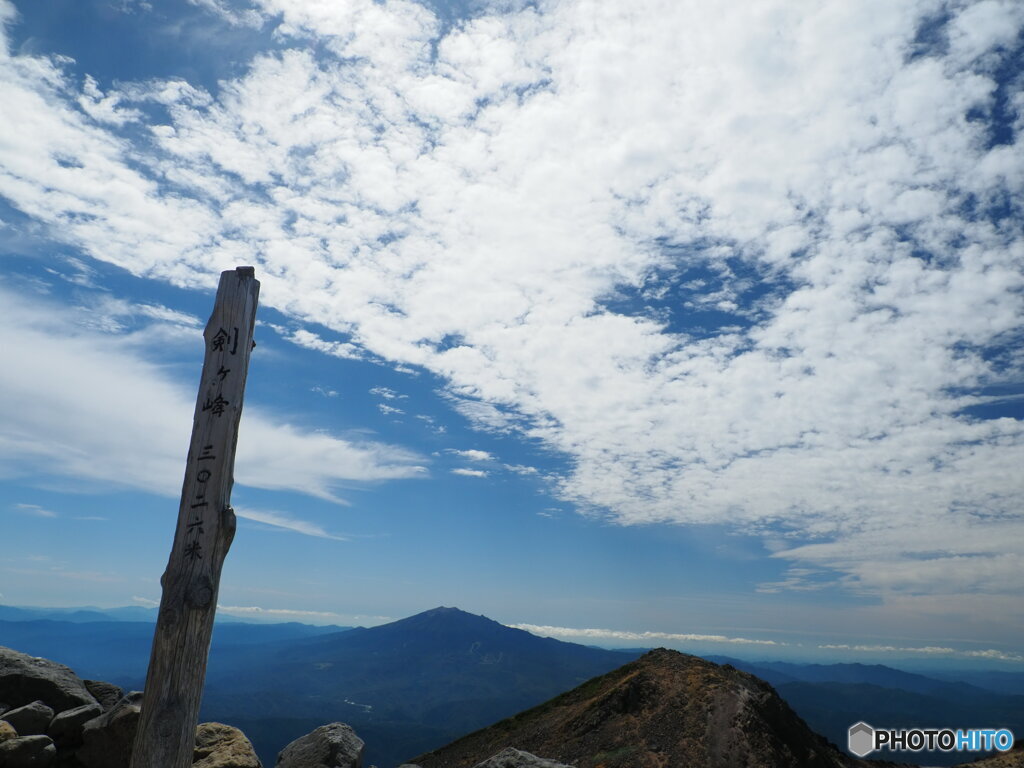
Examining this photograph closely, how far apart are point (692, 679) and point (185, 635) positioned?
103 feet

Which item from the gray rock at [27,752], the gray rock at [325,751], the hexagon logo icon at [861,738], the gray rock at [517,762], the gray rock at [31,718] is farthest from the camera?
the hexagon logo icon at [861,738]

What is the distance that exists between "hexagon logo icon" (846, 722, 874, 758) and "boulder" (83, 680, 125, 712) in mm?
28138

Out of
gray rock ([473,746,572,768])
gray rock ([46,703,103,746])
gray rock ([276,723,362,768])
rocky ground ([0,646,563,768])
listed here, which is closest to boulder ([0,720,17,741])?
rocky ground ([0,646,563,768])

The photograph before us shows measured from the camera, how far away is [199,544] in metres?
8.69

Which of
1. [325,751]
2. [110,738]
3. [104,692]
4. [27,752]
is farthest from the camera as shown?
[325,751]

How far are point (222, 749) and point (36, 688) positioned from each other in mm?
4849

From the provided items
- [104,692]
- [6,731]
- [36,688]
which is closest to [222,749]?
[6,731]

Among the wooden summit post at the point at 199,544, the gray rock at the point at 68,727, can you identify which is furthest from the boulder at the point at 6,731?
the wooden summit post at the point at 199,544

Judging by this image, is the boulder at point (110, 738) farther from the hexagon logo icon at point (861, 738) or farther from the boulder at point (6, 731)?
the hexagon logo icon at point (861, 738)

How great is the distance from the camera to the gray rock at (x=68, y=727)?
13227mm

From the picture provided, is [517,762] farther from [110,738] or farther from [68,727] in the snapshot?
[68,727]

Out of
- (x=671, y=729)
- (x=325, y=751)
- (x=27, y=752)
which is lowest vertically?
(x=671, y=729)

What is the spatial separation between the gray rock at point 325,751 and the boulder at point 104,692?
4913mm

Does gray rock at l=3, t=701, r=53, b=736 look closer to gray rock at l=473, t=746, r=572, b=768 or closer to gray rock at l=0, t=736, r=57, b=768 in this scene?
gray rock at l=0, t=736, r=57, b=768
